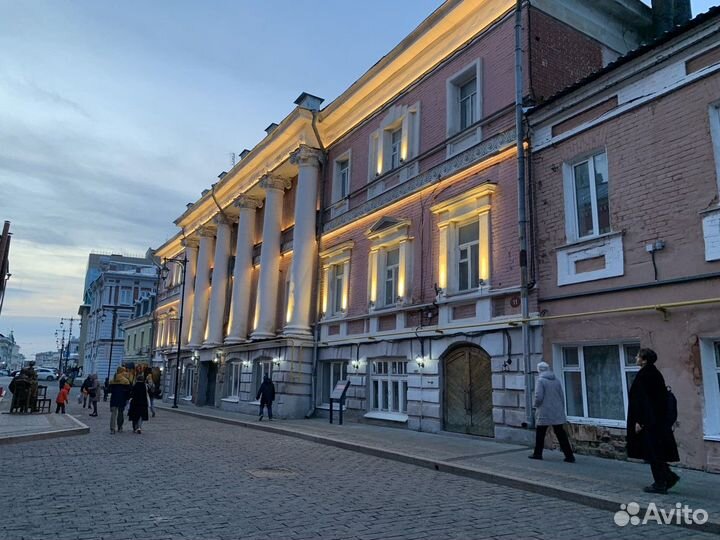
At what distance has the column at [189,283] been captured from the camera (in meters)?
34.8

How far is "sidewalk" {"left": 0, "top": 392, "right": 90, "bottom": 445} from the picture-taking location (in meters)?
12.4

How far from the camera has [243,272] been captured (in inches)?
1064

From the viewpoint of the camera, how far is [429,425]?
1460 centimetres

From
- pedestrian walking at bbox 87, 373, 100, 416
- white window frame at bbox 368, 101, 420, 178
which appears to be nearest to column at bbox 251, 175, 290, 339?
pedestrian walking at bbox 87, 373, 100, 416

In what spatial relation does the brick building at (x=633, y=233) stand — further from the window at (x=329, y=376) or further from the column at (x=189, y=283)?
the column at (x=189, y=283)

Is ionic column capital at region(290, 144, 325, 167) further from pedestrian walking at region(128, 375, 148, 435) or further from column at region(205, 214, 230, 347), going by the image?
pedestrian walking at region(128, 375, 148, 435)

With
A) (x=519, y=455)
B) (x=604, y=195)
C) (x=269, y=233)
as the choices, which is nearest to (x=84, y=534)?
(x=519, y=455)

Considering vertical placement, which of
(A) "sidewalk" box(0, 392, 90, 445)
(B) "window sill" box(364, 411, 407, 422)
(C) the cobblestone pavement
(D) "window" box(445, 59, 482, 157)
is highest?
(D) "window" box(445, 59, 482, 157)

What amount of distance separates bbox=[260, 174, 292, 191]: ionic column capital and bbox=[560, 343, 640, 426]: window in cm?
1647

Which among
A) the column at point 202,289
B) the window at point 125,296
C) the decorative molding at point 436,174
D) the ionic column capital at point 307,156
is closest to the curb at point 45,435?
the decorative molding at point 436,174

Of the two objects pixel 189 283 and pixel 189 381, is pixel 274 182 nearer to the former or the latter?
pixel 189 283

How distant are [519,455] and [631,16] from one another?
42.3ft

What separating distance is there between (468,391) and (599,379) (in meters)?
3.68

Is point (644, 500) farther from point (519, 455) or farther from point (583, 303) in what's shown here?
point (583, 303)
